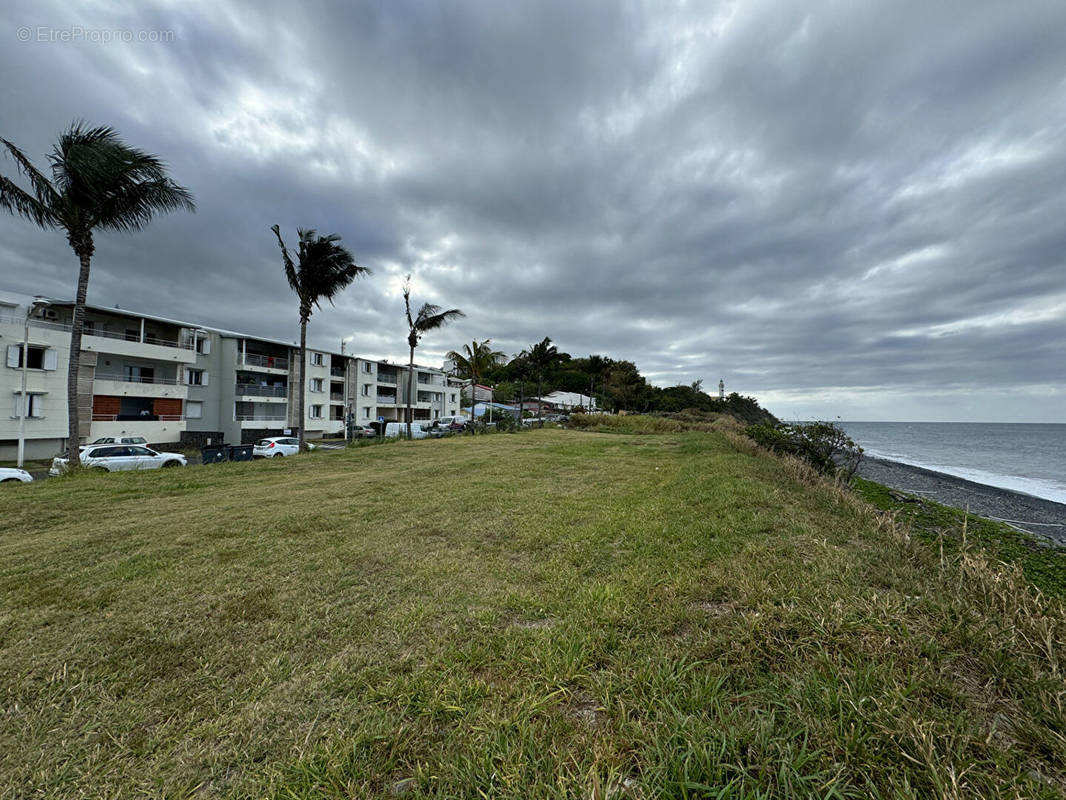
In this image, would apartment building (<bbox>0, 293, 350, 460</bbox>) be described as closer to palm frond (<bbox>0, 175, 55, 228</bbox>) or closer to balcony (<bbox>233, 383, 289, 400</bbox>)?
balcony (<bbox>233, 383, 289, 400</bbox>)

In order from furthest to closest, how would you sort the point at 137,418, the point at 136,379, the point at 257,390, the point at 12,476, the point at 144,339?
1. the point at 257,390
2. the point at 136,379
3. the point at 144,339
4. the point at 137,418
5. the point at 12,476

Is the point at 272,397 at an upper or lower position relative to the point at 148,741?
upper

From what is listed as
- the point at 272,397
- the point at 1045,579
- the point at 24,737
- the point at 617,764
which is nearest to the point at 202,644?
the point at 24,737

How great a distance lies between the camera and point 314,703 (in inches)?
91.0

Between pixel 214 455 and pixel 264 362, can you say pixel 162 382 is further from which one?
pixel 214 455

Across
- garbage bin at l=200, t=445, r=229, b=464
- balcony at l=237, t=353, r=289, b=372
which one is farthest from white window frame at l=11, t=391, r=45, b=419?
garbage bin at l=200, t=445, r=229, b=464

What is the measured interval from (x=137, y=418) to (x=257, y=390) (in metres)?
6.91

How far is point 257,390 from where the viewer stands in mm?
29984

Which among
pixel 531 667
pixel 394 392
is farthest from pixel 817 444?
pixel 394 392

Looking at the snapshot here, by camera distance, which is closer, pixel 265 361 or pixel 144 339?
pixel 144 339

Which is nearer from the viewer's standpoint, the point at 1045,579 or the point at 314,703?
the point at 314,703

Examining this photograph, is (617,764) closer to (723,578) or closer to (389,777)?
(389,777)

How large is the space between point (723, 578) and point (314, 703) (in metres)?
3.14

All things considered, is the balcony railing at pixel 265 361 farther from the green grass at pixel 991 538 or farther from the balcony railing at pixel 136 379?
the green grass at pixel 991 538
